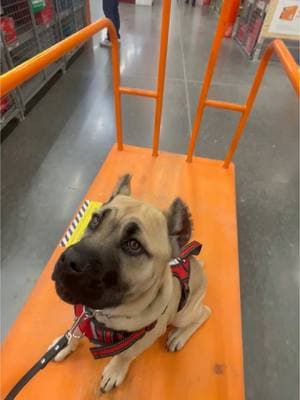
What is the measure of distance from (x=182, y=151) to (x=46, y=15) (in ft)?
10.2

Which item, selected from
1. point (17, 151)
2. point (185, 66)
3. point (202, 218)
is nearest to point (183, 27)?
point (185, 66)

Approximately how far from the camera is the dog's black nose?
0.83m

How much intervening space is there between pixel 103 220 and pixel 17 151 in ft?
8.20

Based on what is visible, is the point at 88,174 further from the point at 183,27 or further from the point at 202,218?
the point at 183,27

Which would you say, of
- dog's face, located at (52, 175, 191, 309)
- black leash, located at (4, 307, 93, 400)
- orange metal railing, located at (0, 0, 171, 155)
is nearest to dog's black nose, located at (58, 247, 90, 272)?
dog's face, located at (52, 175, 191, 309)

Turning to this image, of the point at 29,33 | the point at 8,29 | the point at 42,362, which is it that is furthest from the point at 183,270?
the point at 29,33

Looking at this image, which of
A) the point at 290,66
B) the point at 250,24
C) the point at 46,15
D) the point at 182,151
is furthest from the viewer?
the point at 250,24

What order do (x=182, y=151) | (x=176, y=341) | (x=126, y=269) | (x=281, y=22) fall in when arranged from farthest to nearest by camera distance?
1. (x=281, y=22)
2. (x=182, y=151)
3. (x=176, y=341)
4. (x=126, y=269)

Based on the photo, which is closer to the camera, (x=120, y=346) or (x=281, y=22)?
(x=120, y=346)

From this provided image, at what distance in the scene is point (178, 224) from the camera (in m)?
1.13

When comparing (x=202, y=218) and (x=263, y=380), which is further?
(x=202, y=218)

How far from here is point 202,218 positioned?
216cm

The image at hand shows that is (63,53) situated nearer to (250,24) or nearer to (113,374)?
(113,374)

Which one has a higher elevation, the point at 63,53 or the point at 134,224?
the point at 63,53
